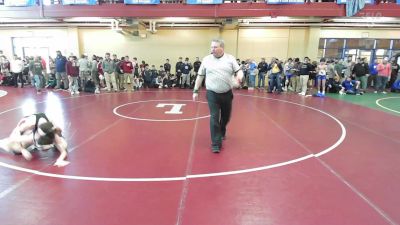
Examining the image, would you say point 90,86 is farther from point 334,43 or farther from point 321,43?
point 334,43

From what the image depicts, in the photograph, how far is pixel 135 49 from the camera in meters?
19.4

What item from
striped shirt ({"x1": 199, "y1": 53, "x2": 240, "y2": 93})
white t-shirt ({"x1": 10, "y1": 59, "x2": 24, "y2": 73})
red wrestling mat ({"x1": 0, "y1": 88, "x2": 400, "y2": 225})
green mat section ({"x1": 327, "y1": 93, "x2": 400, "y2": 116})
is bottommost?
red wrestling mat ({"x1": 0, "y1": 88, "x2": 400, "y2": 225})

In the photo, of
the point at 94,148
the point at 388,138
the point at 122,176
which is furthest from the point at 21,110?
the point at 388,138

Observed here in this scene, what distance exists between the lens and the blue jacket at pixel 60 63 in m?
13.8

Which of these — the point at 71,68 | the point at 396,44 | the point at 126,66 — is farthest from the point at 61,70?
the point at 396,44

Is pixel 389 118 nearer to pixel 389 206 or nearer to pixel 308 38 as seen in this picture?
pixel 389 206

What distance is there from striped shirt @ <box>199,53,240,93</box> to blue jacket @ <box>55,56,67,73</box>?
432 inches

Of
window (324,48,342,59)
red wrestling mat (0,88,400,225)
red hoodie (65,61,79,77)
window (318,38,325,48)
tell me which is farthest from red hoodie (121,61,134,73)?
window (324,48,342,59)

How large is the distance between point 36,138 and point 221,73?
3.32 meters

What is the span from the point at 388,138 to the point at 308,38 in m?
12.9

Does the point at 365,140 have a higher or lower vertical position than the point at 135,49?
lower

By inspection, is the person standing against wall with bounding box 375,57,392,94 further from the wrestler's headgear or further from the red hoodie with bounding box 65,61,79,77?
the wrestler's headgear

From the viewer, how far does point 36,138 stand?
4809mm

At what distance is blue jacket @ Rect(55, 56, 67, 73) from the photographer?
1375 centimetres
